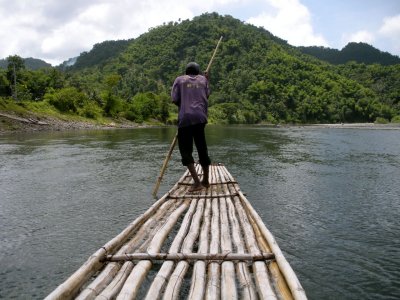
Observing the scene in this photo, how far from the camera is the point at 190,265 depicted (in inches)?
200

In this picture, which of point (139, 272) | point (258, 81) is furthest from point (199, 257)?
point (258, 81)

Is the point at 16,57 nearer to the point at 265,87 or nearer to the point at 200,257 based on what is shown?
the point at 200,257

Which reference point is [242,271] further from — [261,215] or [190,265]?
[261,215]

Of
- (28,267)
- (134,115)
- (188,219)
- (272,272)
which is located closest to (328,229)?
(188,219)

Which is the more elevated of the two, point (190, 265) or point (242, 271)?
point (242, 271)

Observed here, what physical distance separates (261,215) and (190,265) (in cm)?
476

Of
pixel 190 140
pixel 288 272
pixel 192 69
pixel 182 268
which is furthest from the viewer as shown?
pixel 190 140

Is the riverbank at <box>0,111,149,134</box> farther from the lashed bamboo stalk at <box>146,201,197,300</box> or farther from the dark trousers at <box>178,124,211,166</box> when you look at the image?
the lashed bamboo stalk at <box>146,201,197,300</box>

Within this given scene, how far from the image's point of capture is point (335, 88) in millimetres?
163250

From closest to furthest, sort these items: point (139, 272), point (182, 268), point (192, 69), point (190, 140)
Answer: point (139, 272) < point (182, 268) < point (192, 69) < point (190, 140)

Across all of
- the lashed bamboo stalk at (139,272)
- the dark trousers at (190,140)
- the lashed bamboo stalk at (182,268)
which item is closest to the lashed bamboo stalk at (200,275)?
the lashed bamboo stalk at (182,268)

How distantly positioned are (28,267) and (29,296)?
3.58 feet

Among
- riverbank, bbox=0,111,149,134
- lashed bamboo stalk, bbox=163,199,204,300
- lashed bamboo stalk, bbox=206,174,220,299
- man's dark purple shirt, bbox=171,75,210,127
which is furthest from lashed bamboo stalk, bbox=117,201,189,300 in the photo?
riverbank, bbox=0,111,149,134

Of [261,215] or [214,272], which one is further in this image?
[261,215]
